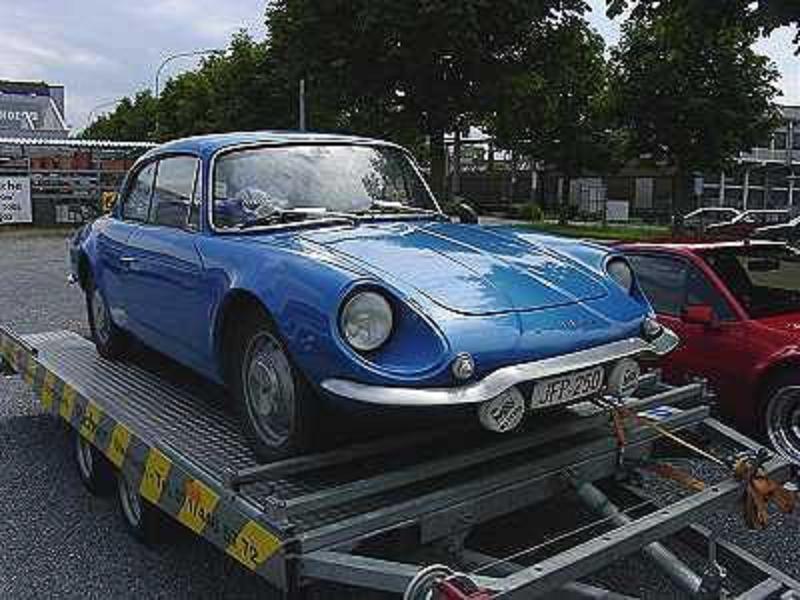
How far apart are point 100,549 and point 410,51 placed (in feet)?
44.6

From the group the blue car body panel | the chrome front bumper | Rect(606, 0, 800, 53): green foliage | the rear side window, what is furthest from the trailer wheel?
Rect(606, 0, 800, 53): green foliage

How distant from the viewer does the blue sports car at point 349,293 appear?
312cm

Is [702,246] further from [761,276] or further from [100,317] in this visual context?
[100,317]

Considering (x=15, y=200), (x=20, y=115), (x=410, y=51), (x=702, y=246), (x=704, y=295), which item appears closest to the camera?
(x=704, y=295)

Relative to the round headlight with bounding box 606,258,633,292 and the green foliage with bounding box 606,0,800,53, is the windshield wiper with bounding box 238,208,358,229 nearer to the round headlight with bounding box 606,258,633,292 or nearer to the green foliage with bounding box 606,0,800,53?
the round headlight with bounding box 606,258,633,292

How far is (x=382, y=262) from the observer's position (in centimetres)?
349

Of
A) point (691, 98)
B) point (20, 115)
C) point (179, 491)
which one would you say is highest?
point (20, 115)

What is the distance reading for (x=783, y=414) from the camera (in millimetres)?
5254

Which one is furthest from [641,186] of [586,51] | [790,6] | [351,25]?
[790,6]

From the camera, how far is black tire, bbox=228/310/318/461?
3.33 meters

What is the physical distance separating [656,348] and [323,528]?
1662mm

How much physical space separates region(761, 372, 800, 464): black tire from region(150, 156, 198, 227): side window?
135 inches

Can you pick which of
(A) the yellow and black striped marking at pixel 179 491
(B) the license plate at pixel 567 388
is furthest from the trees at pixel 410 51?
(B) the license plate at pixel 567 388

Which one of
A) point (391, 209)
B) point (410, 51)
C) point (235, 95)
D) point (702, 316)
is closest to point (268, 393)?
point (391, 209)
